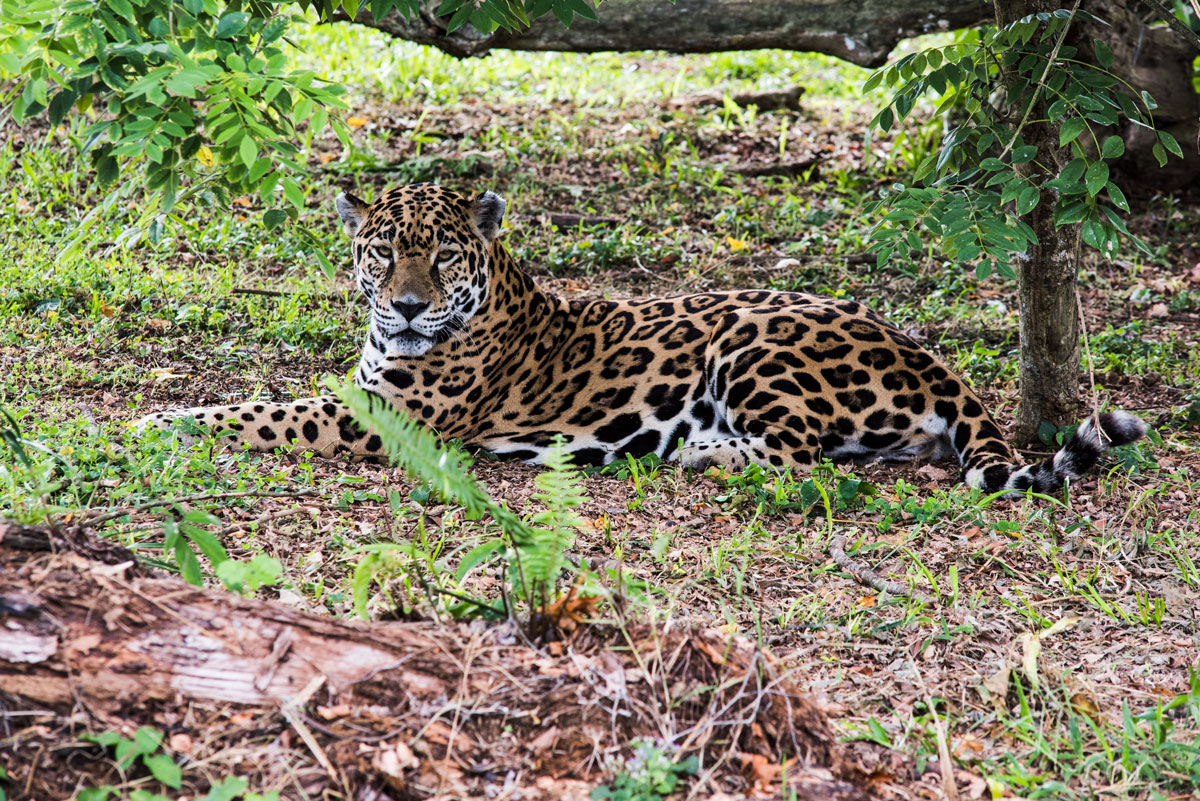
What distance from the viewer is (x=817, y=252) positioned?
9.38m

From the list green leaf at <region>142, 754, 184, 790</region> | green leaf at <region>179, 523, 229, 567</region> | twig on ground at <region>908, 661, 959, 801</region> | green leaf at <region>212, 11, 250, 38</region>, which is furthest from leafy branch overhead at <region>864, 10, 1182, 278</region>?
green leaf at <region>142, 754, 184, 790</region>

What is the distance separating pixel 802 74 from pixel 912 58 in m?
8.67

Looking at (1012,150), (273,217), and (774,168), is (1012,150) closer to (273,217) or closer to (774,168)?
(273,217)

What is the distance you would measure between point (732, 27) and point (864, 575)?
22.2 feet

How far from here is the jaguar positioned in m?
6.30

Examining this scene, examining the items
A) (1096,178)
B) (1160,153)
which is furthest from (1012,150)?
(1160,153)

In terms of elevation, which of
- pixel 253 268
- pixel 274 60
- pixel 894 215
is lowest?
pixel 253 268

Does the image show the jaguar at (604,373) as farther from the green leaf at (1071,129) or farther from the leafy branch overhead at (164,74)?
the green leaf at (1071,129)

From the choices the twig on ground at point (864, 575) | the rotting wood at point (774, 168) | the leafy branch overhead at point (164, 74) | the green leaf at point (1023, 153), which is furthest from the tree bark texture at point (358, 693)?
the rotting wood at point (774, 168)

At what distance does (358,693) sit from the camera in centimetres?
280

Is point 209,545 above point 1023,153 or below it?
below

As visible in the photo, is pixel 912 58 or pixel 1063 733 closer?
pixel 1063 733

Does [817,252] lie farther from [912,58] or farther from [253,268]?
[253,268]

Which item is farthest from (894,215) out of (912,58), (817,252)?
(817,252)
